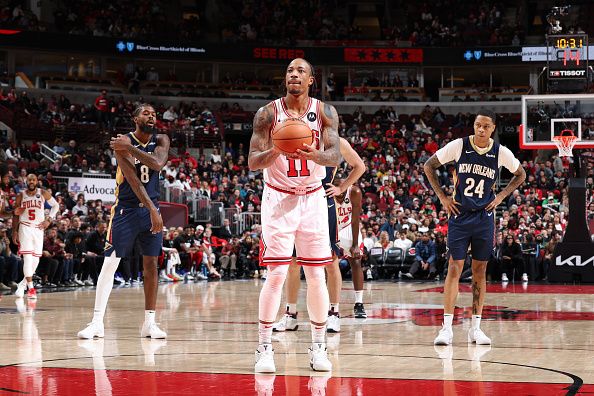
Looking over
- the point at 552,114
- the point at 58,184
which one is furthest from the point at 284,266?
the point at 58,184

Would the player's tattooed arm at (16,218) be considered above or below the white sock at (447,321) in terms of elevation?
above

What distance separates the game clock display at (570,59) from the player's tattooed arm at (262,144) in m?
15.3

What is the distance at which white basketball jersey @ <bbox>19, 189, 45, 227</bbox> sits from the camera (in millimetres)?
14242

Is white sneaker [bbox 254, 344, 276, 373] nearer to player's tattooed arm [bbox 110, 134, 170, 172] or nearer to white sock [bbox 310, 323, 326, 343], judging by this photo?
white sock [bbox 310, 323, 326, 343]

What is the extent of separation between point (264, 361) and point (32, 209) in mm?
9463

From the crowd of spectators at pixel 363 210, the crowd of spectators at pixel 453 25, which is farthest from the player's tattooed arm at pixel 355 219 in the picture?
the crowd of spectators at pixel 453 25

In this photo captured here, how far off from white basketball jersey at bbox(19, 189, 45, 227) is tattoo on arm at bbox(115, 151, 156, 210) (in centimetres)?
639

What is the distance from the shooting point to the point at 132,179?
833 cm

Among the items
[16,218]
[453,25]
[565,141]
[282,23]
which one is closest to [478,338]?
[16,218]

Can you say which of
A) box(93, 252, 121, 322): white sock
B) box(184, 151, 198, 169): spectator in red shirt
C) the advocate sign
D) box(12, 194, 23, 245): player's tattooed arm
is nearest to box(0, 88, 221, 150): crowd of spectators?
box(184, 151, 198, 169): spectator in red shirt

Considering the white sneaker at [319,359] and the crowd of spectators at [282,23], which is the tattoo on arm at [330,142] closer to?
the white sneaker at [319,359]

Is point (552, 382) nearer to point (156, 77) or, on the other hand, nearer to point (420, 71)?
point (156, 77)

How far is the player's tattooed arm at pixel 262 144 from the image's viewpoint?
592 cm

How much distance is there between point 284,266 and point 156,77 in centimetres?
3327
